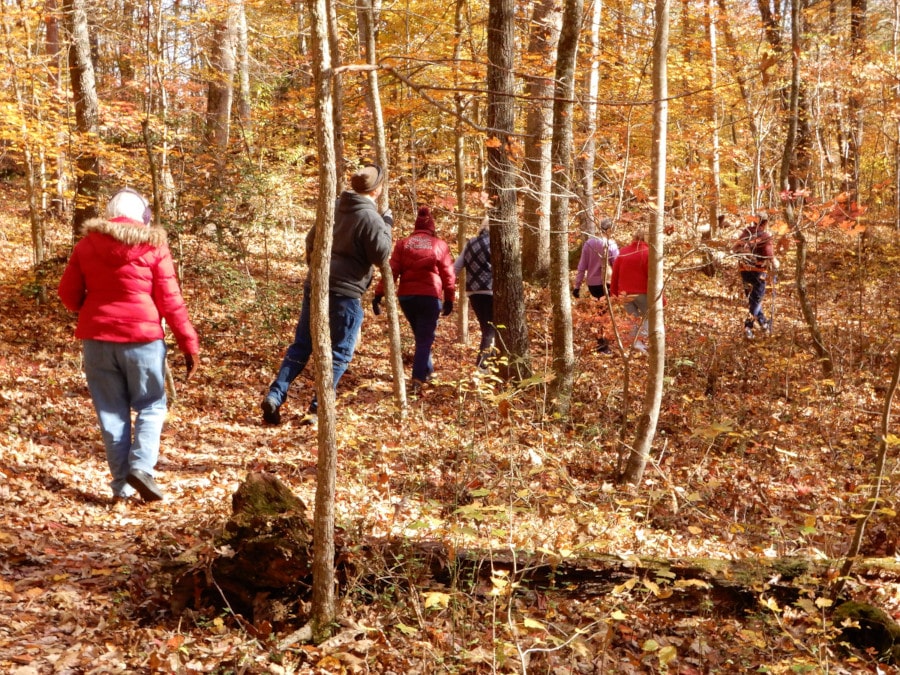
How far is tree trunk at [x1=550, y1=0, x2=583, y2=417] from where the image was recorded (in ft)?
19.5

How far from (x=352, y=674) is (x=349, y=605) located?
492mm

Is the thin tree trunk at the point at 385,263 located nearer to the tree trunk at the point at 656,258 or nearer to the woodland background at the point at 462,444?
the woodland background at the point at 462,444

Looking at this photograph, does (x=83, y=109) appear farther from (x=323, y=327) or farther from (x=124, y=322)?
(x=323, y=327)

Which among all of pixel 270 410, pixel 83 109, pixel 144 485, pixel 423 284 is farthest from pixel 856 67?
pixel 144 485

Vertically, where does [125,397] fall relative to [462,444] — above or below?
above

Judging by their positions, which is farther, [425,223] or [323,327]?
[425,223]

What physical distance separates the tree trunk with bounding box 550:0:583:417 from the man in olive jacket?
156cm

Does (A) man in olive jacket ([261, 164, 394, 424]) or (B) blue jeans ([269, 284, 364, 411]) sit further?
(B) blue jeans ([269, 284, 364, 411])

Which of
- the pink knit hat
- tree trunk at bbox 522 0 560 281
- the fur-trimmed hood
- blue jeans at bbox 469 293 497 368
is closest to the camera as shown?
the fur-trimmed hood

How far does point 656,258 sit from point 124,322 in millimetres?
3851

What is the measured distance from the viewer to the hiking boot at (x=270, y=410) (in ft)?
21.7

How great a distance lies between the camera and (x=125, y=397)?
200 inches

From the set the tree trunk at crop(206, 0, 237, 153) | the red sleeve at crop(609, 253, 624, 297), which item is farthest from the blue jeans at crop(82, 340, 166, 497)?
the tree trunk at crop(206, 0, 237, 153)

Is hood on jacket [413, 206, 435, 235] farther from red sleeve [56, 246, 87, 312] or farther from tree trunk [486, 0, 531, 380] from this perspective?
red sleeve [56, 246, 87, 312]
